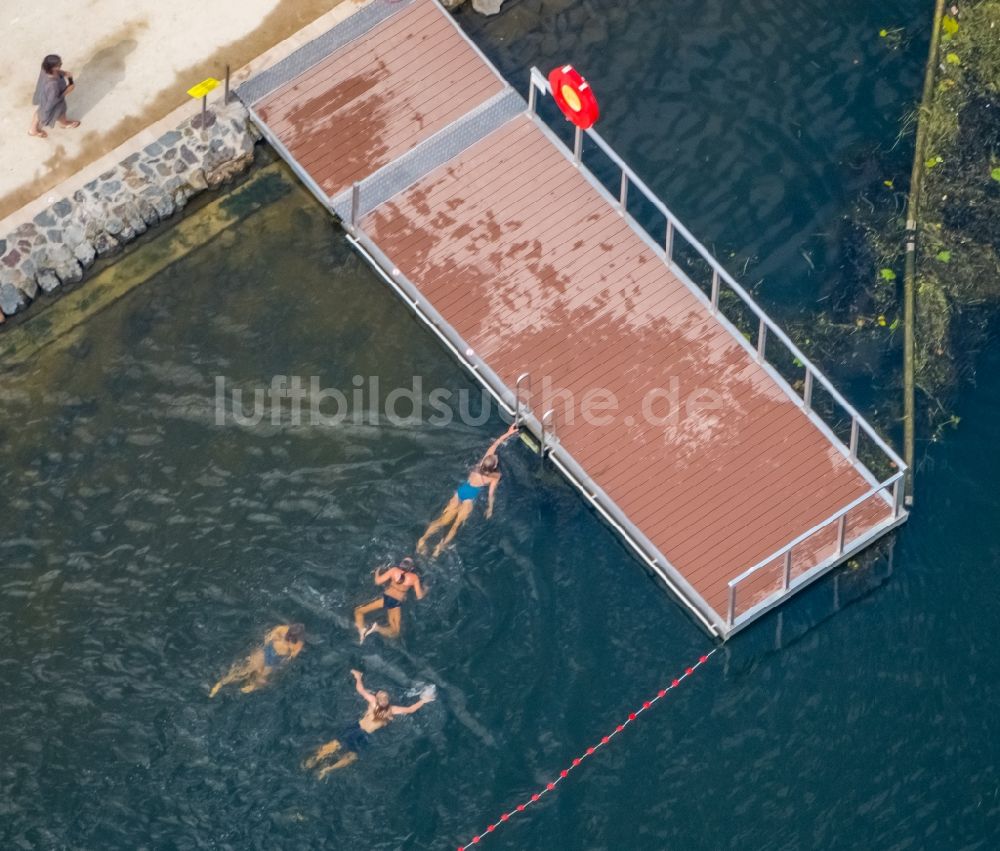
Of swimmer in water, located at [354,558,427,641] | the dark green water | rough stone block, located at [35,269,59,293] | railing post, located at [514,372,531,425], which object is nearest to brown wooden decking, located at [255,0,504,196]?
the dark green water

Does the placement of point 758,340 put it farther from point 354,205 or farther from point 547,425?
point 354,205

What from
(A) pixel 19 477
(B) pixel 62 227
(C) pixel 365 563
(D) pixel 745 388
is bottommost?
(D) pixel 745 388

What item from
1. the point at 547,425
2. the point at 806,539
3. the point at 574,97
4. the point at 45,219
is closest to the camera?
the point at 806,539

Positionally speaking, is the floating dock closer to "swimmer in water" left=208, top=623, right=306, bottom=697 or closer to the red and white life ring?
the red and white life ring

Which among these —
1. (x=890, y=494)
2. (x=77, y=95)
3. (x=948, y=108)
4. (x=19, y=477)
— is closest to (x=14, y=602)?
(x=19, y=477)

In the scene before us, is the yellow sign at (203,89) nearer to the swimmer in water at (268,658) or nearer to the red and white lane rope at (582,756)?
the swimmer in water at (268,658)

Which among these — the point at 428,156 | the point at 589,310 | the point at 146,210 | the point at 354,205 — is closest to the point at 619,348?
the point at 589,310

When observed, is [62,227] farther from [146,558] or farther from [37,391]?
[146,558]
